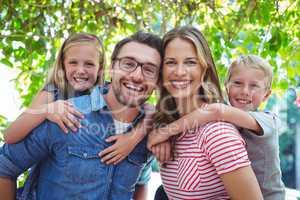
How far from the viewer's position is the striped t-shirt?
133cm

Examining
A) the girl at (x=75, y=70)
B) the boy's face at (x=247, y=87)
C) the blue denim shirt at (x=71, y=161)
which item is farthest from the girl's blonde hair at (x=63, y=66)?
the boy's face at (x=247, y=87)

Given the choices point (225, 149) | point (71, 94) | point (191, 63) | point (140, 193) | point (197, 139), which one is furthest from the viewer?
point (71, 94)

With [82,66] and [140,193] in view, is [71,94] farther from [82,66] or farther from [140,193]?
[140,193]

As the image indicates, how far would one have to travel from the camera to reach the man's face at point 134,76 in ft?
5.32

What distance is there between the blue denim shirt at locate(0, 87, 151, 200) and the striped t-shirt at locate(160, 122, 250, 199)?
220mm

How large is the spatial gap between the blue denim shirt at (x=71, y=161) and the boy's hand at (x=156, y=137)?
11 cm

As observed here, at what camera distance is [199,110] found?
1.54m

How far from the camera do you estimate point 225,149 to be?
1338mm

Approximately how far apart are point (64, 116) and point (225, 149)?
1.98ft

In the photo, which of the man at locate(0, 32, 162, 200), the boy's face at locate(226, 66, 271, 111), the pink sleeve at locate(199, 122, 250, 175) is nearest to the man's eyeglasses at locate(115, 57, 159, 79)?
the man at locate(0, 32, 162, 200)

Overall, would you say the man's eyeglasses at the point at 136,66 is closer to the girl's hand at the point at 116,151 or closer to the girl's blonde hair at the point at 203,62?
the girl's blonde hair at the point at 203,62

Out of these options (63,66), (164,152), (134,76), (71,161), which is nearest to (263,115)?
(164,152)

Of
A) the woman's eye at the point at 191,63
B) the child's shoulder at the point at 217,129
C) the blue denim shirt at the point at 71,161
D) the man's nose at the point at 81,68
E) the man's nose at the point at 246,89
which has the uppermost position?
the woman's eye at the point at 191,63

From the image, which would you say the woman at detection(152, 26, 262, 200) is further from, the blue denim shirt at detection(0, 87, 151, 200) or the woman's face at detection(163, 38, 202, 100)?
the blue denim shirt at detection(0, 87, 151, 200)
